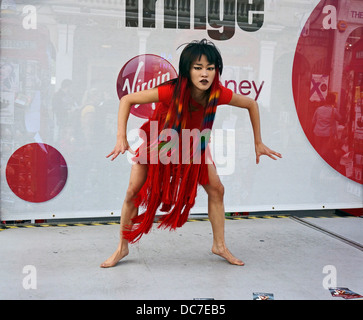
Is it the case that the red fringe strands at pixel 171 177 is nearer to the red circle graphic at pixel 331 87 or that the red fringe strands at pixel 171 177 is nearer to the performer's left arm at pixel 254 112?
the performer's left arm at pixel 254 112

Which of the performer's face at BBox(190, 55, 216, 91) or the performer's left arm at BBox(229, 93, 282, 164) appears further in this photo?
the performer's left arm at BBox(229, 93, 282, 164)

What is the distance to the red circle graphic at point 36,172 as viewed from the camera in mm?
3445

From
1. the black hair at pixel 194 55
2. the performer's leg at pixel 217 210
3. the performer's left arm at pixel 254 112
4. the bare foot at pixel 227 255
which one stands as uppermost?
the black hair at pixel 194 55

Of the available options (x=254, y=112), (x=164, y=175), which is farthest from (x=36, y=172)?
(x=254, y=112)

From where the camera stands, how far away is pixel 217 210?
2795 mm

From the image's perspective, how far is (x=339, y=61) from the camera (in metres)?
4.00

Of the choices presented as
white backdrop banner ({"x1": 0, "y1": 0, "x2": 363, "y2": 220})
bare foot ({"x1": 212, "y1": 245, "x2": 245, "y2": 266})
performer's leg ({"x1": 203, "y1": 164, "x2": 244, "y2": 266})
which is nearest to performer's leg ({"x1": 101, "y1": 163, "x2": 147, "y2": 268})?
performer's leg ({"x1": 203, "y1": 164, "x2": 244, "y2": 266})

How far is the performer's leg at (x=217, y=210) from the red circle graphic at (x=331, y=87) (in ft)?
5.04

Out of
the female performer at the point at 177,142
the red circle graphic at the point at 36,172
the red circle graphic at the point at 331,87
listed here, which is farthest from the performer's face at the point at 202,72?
the red circle graphic at the point at 331,87

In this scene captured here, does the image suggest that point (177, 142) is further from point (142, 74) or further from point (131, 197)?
point (142, 74)

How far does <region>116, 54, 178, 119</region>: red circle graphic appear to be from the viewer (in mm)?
3549

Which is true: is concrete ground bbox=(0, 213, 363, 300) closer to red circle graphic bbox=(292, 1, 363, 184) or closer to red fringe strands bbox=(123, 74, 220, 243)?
red fringe strands bbox=(123, 74, 220, 243)

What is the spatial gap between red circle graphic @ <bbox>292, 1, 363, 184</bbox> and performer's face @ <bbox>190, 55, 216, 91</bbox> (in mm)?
1621

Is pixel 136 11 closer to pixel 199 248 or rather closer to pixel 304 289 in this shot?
pixel 199 248
